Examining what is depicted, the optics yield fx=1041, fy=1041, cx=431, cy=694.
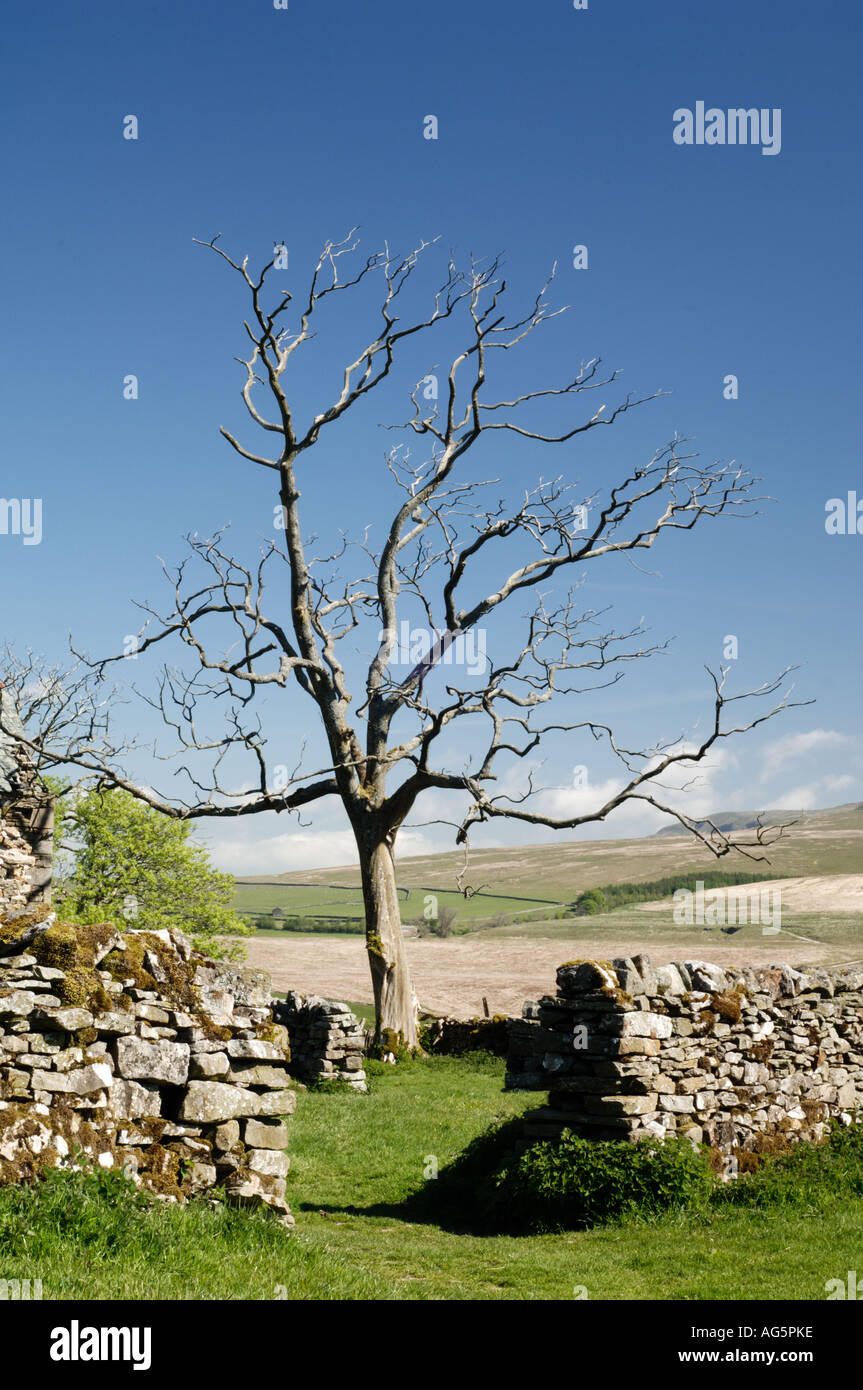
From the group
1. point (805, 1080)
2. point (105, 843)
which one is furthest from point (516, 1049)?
point (105, 843)

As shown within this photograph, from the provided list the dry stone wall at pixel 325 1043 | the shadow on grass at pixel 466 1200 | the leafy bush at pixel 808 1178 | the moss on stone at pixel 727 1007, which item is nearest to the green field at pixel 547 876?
the dry stone wall at pixel 325 1043

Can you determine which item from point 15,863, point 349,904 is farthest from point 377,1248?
point 349,904

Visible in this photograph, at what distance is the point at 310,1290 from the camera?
632cm

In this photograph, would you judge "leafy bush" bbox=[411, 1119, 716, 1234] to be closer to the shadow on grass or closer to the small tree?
the shadow on grass

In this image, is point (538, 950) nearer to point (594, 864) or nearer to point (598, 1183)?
point (598, 1183)

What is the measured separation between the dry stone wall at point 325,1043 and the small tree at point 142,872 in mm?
8506

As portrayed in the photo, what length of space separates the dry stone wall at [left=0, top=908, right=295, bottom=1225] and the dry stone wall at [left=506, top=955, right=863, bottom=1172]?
3.60 meters

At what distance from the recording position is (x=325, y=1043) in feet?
67.1

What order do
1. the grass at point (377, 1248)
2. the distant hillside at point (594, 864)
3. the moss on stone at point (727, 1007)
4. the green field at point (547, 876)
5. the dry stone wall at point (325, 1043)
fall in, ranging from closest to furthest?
the grass at point (377, 1248)
the moss on stone at point (727, 1007)
the dry stone wall at point (325, 1043)
the green field at point (547, 876)
the distant hillside at point (594, 864)

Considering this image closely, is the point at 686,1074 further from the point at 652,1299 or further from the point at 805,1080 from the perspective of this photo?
the point at 652,1299

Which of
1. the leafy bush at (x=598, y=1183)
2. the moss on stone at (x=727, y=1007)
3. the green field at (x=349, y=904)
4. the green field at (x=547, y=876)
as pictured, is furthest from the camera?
the green field at (x=349, y=904)

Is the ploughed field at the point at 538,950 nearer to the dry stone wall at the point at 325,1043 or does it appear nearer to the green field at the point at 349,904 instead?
the dry stone wall at the point at 325,1043

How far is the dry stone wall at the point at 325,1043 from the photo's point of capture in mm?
20328

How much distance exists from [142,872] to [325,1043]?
1211 centimetres
